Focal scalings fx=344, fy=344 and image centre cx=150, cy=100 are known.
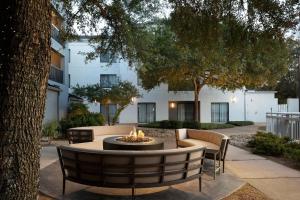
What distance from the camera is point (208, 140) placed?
35.3 ft

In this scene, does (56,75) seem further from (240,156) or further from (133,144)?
(133,144)

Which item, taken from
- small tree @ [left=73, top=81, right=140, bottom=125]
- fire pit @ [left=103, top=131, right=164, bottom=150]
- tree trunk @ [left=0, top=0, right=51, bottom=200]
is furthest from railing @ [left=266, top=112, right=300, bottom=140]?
tree trunk @ [left=0, top=0, right=51, bottom=200]

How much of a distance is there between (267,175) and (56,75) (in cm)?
1916

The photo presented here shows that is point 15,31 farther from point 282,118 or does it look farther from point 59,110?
point 59,110

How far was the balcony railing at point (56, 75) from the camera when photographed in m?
23.6

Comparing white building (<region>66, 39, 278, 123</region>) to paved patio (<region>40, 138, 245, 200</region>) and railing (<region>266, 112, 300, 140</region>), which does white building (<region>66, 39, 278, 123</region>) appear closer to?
railing (<region>266, 112, 300, 140</region>)

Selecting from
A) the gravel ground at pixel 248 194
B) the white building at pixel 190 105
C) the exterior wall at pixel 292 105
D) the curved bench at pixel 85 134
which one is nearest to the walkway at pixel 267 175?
the gravel ground at pixel 248 194

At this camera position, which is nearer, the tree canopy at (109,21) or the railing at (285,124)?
the tree canopy at (109,21)

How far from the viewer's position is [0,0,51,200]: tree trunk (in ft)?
10.1

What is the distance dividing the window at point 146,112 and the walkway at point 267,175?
905 inches

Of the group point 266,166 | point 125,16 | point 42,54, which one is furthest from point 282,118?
point 42,54

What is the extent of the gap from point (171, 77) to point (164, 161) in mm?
18089

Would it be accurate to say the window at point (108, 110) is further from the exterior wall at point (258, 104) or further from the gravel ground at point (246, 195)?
the gravel ground at point (246, 195)

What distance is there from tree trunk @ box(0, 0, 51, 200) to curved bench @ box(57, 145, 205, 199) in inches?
108
